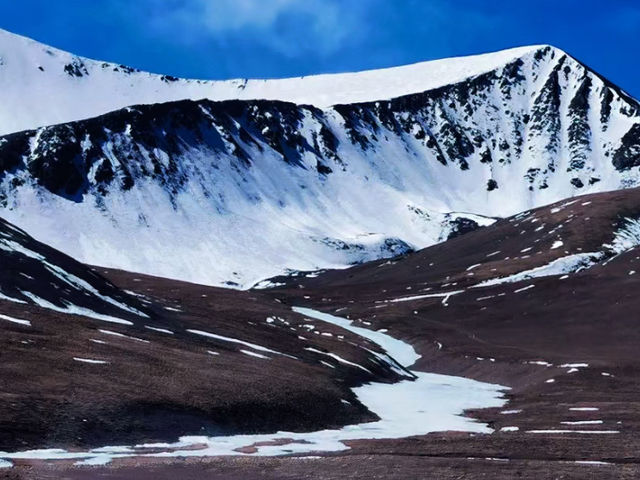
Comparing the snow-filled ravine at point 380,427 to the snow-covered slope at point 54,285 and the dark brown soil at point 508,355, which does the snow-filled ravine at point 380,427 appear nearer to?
the dark brown soil at point 508,355

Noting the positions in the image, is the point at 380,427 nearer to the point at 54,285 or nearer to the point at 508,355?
the point at 54,285

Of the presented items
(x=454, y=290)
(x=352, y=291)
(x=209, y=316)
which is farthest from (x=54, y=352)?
(x=352, y=291)

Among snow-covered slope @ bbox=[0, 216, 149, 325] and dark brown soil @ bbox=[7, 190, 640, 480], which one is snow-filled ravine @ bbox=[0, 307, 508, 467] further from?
snow-covered slope @ bbox=[0, 216, 149, 325]

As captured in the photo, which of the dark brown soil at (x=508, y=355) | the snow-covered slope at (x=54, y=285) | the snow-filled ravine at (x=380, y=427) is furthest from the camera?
the snow-covered slope at (x=54, y=285)

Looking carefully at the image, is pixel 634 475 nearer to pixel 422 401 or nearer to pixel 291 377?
pixel 291 377

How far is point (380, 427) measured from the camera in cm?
5134

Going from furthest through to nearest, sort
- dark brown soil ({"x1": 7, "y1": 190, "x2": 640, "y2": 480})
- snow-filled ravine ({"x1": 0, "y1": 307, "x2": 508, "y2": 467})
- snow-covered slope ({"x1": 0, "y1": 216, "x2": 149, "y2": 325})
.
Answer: snow-covered slope ({"x1": 0, "y1": 216, "x2": 149, "y2": 325}) < snow-filled ravine ({"x1": 0, "y1": 307, "x2": 508, "y2": 467}) < dark brown soil ({"x1": 7, "y1": 190, "x2": 640, "y2": 480})

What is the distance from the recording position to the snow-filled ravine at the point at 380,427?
119 feet

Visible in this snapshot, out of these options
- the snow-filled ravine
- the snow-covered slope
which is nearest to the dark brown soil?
the snow-filled ravine

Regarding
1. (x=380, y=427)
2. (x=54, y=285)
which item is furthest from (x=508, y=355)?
(x=380, y=427)

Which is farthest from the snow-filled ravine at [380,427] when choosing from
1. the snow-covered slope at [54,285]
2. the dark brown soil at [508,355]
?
the snow-covered slope at [54,285]

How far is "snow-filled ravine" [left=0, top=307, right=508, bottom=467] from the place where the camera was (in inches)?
1431

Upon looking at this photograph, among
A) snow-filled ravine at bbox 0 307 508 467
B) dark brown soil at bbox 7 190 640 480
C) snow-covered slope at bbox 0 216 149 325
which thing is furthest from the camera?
snow-covered slope at bbox 0 216 149 325

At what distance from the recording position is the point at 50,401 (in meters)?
40.3
